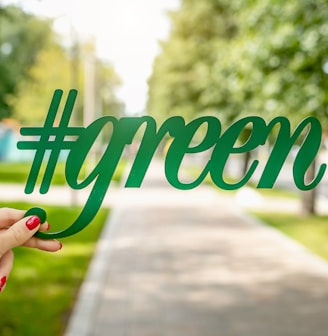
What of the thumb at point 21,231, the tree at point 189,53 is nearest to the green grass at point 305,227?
the tree at point 189,53

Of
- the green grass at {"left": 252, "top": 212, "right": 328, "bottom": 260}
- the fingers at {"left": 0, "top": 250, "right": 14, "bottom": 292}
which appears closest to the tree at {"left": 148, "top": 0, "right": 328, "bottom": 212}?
the green grass at {"left": 252, "top": 212, "right": 328, "bottom": 260}

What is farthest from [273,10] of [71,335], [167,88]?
[167,88]

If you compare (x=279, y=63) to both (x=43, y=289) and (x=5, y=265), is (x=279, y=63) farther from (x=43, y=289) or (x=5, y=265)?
(x=5, y=265)

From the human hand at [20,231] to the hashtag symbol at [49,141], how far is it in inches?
2.3

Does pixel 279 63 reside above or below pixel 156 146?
above

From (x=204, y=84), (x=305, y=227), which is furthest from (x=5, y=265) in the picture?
(x=204, y=84)

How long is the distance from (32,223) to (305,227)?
12168 mm

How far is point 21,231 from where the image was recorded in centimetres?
127

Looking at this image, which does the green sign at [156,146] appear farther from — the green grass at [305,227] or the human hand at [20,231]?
the green grass at [305,227]

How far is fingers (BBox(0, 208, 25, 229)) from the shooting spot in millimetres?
1311

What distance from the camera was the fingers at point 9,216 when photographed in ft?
4.30

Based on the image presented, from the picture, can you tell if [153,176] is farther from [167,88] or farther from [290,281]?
[290,281]

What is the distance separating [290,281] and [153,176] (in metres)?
21.3

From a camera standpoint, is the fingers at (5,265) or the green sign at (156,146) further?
the fingers at (5,265)
